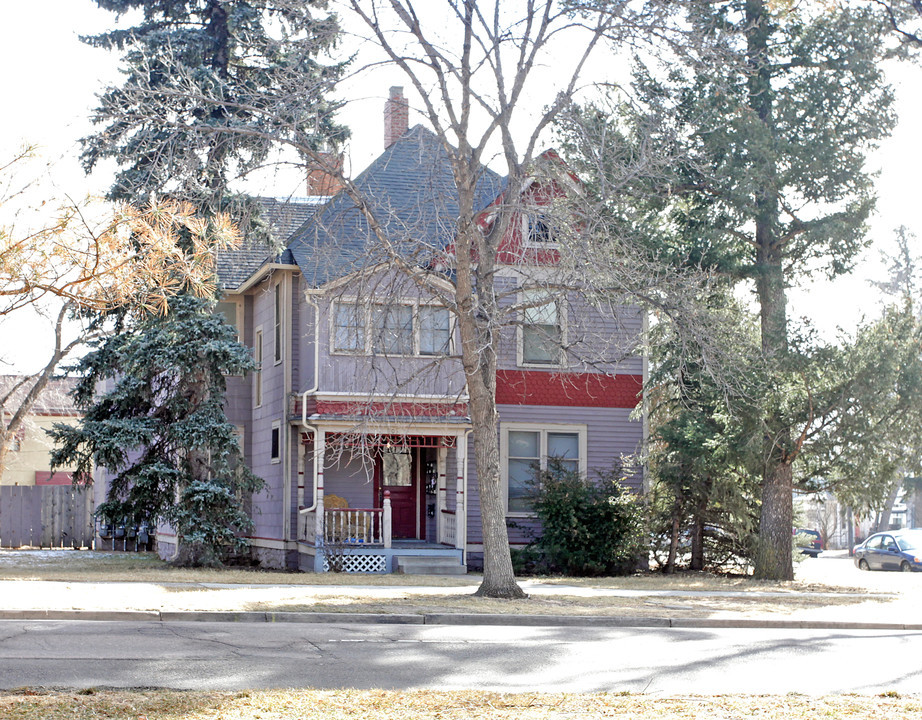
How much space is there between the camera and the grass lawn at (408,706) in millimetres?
6859

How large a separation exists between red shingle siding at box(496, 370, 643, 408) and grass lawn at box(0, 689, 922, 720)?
55.7ft

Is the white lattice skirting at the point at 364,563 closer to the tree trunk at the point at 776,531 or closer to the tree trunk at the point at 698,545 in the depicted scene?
the tree trunk at the point at 698,545

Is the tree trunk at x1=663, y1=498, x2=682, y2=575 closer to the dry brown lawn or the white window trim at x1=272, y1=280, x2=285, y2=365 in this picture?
the dry brown lawn

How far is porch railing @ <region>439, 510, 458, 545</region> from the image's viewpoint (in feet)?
78.3

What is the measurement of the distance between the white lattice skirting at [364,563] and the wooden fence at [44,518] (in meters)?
12.8

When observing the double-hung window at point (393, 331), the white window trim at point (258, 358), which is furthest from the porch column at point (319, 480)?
the white window trim at point (258, 358)

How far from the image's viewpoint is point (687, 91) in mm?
21797

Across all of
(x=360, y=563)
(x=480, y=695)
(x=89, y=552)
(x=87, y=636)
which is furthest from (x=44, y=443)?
(x=480, y=695)

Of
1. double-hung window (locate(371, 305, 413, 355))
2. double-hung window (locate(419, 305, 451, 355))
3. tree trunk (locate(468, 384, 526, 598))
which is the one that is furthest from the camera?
double-hung window (locate(419, 305, 451, 355))

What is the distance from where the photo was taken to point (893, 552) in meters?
34.4

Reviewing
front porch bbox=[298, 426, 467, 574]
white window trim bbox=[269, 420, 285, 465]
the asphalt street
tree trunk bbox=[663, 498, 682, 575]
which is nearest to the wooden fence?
white window trim bbox=[269, 420, 285, 465]

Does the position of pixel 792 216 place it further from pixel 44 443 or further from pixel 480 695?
pixel 44 443

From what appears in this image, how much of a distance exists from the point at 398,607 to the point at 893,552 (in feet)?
82.1

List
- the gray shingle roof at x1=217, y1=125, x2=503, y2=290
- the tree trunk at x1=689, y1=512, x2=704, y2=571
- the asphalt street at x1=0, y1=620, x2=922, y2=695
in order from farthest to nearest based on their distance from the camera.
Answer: the tree trunk at x1=689, y1=512, x2=704, y2=571 → the gray shingle roof at x1=217, y1=125, x2=503, y2=290 → the asphalt street at x1=0, y1=620, x2=922, y2=695
